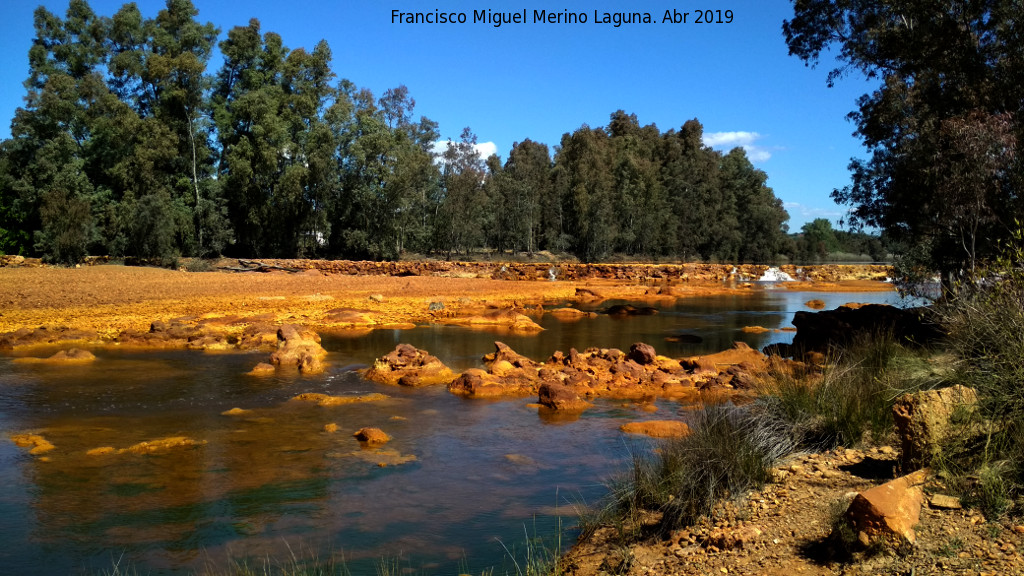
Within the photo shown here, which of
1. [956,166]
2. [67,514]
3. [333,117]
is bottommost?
[67,514]

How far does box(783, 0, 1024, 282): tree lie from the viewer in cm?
1206

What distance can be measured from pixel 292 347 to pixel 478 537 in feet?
31.8

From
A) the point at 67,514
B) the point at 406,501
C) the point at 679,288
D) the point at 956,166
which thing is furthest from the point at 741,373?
the point at 679,288

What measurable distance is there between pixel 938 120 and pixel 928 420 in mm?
11848

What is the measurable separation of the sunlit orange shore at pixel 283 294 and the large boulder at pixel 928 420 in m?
16.7

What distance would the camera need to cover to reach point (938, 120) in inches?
555

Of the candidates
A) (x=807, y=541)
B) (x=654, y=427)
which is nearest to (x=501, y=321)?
(x=654, y=427)

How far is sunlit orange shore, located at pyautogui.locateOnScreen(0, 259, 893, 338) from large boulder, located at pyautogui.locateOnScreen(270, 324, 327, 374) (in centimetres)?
361

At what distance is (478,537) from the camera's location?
601 centimetres

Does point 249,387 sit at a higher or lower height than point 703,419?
lower

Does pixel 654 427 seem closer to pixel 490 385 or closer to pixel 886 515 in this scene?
pixel 490 385

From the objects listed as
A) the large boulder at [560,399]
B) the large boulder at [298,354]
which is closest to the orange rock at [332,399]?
the large boulder at [298,354]

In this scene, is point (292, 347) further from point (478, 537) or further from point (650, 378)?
point (478, 537)

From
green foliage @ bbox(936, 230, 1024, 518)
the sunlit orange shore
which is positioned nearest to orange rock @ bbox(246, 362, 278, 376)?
the sunlit orange shore
